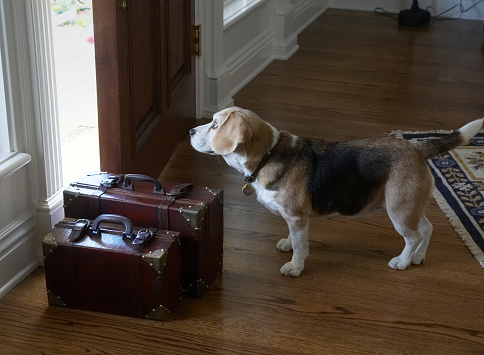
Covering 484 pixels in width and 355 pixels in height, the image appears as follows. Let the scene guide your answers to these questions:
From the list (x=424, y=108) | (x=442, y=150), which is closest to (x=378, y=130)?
(x=424, y=108)

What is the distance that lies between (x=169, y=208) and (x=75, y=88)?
1.91 meters

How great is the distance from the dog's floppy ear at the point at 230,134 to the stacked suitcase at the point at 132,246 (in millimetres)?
159

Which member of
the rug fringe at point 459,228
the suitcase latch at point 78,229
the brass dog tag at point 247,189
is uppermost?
the suitcase latch at point 78,229

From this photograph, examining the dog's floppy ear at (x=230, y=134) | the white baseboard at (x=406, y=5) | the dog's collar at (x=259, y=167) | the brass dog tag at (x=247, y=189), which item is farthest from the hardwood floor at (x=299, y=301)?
the white baseboard at (x=406, y=5)

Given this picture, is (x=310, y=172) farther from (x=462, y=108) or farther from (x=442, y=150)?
(x=462, y=108)

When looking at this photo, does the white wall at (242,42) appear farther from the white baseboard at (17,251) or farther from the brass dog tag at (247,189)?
the white baseboard at (17,251)

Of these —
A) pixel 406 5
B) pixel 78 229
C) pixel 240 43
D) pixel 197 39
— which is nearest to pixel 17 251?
pixel 78 229

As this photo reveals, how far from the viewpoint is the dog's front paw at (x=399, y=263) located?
7.87ft

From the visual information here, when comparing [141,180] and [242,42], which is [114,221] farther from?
[242,42]

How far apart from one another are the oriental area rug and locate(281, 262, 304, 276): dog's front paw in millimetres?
645

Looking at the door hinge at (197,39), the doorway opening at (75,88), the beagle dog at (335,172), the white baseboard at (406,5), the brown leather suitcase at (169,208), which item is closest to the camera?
the brown leather suitcase at (169,208)

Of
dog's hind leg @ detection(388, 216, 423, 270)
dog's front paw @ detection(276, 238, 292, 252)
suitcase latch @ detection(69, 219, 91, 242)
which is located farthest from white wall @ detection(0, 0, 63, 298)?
dog's hind leg @ detection(388, 216, 423, 270)

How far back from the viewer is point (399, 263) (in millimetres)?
2406

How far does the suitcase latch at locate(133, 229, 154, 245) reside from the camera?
2.01 m
